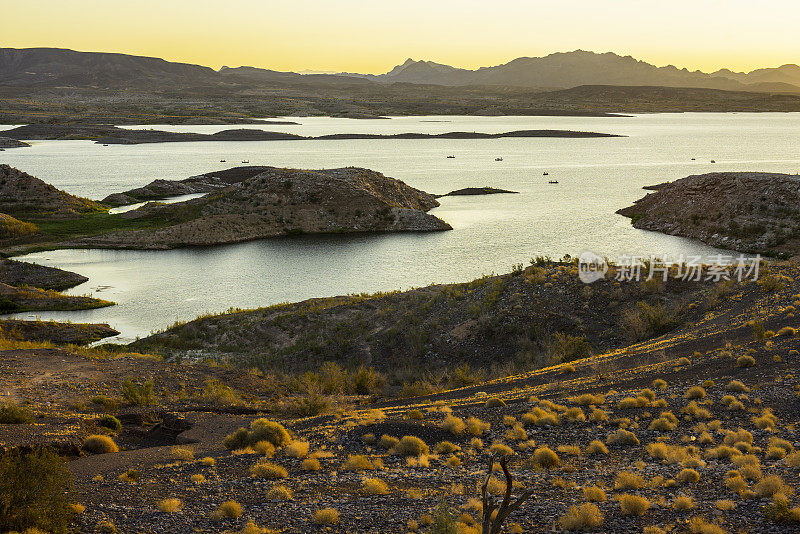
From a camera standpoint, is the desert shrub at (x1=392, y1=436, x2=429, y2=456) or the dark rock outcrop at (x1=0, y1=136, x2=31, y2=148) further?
the dark rock outcrop at (x1=0, y1=136, x2=31, y2=148)

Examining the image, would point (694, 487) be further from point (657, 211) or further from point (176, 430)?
point (657, 211)

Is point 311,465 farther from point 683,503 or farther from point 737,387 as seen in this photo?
point 737,387

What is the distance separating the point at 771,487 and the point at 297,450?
490 inches

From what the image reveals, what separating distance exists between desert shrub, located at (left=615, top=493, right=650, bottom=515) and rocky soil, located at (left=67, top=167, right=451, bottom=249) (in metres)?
71.1

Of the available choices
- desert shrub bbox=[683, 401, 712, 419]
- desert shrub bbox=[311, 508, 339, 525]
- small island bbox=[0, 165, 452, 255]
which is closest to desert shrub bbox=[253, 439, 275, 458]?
desert shrub bbox=[311, 508, 339, 525]

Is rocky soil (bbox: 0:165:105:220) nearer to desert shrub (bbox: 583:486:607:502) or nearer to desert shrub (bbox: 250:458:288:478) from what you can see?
desert shrub (bbox: 250:458:288:478)

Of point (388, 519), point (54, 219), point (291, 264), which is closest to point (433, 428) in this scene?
point (388, 519)

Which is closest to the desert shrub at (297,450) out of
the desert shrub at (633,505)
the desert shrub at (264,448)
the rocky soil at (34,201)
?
the desert shrub at (264,448)

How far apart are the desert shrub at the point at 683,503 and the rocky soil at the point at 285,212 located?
7096cm

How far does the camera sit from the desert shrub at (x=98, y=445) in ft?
68.8

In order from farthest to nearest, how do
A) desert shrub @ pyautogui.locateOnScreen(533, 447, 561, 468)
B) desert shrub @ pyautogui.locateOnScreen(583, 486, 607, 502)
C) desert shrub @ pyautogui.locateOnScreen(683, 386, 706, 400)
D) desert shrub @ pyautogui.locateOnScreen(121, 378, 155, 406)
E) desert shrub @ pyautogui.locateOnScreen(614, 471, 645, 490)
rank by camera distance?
desert shrub @ pyautogui.locateOnScreen(121, 378, 155, 406)
desert shrub @ pyautogui.locateOnScreen(683, 386, 706, 400)
desert shrub @ pyautogui.locateOnScreen(533, 447, 561, 468)
desert shrub @ pyautogui.locateOnScreen(614, 471, 645, 490)
desert shrub @ pyautogui.locateOnScreen(583, 486, 607, 502)

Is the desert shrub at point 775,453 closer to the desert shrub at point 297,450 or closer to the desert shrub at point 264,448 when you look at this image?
the desert shrub at point 297,450

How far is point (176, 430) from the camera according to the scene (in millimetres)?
23734

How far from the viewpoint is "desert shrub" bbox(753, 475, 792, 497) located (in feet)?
46.4
